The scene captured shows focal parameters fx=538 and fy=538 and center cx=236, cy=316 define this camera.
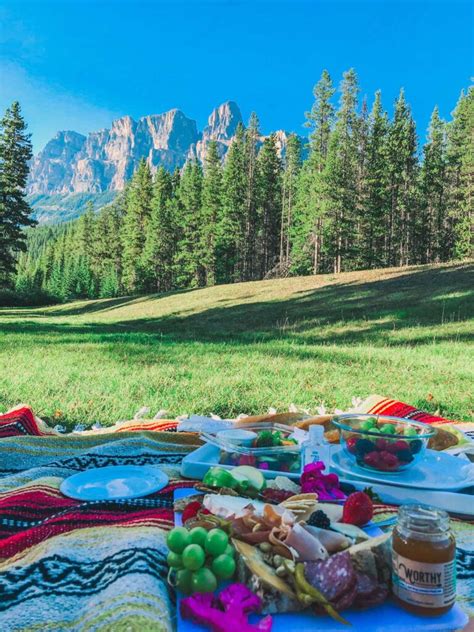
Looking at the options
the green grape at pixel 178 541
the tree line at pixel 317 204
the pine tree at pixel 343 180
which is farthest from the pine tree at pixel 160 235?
the green grape at pixel 178 541

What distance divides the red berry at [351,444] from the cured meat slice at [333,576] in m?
0.86

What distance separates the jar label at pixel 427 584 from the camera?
3.84 feet

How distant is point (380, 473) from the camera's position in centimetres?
199

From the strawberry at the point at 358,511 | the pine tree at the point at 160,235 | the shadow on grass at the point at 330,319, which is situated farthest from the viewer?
the pine tree at the point at 160,235

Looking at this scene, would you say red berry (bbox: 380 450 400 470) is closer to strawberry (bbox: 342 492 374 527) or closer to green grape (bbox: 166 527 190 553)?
strawberry (bbox: 342 492 374 527)

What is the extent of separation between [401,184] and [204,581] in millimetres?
41703

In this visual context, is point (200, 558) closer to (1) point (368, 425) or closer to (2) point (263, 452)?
(2) point (263, 452)

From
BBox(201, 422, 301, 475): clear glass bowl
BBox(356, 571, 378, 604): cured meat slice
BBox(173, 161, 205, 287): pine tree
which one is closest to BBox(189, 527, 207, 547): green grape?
BBox(356, 571, 378, 604): cured meat slice

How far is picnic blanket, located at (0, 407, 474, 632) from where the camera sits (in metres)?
1.19

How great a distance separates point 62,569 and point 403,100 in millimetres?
42092

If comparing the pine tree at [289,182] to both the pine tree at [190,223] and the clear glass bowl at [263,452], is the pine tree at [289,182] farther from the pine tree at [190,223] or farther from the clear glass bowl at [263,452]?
the clear glass bowl at [263,452]

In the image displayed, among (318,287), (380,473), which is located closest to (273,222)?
(318,287)

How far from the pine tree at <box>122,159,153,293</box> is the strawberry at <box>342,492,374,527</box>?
47.1m

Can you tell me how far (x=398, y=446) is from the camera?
1982 millimetres
